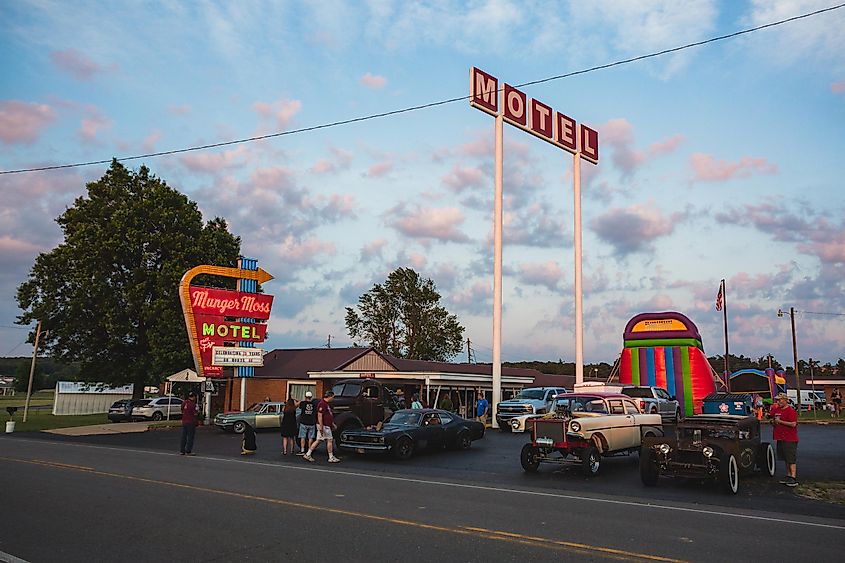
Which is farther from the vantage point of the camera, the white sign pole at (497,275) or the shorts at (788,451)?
the white sign pole at (497,275)

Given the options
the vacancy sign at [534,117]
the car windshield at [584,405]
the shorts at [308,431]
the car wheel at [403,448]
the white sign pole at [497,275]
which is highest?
the vacancy sign at [534,117]

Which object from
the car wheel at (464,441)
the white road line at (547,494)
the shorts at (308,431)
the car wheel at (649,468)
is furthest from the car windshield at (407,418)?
the car wheel at (649,468)

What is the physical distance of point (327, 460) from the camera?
19250 millimetres

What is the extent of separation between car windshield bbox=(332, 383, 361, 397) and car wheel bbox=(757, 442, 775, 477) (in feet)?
47.0

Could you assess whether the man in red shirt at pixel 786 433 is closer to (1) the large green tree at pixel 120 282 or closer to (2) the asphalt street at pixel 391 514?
(2) the asphalt street at pixel 391 514

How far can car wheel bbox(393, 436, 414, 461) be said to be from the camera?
758 inches

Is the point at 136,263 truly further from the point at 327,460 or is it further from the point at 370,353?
the point at 327,460

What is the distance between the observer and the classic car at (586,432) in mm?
15539

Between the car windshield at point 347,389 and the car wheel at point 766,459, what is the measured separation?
47.0 feet

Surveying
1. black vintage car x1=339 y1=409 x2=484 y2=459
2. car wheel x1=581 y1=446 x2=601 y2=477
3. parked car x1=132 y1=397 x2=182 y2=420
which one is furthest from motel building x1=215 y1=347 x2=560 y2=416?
car wheel x1=581 y1=446 x2=601 y2=477

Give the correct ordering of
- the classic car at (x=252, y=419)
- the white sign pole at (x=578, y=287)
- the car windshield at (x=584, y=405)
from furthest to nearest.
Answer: the white sign pole at (x=578, y=287) < the classic car at (x=252, y=419) < the car windshield at (x=584, y=405)

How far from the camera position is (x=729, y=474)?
1272cm

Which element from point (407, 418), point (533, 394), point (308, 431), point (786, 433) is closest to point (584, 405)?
point (786, 433)

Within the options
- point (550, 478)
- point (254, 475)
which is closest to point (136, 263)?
point (254, 475)
